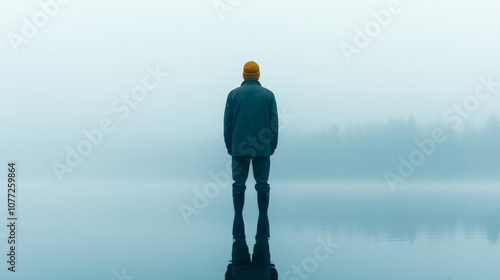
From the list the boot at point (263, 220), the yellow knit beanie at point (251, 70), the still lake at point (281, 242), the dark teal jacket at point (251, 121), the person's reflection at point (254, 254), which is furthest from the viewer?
the yellow knit beanie at point (251, 70)

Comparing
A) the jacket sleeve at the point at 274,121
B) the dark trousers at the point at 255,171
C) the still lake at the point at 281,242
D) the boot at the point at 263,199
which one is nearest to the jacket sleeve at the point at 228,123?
the dark trousers at the point at 255,171

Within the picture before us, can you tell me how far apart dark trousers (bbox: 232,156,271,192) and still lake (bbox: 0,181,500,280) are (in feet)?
1.40

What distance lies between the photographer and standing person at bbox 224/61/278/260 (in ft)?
26.7

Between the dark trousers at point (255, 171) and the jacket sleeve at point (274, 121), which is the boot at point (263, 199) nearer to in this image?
the dark trousers at point (255, 171)

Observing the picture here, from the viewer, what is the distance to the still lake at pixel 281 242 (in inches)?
198

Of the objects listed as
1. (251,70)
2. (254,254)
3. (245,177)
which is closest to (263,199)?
(245,177)

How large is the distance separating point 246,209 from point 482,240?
14.1ft

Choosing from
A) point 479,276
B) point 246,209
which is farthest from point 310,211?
point 479,276

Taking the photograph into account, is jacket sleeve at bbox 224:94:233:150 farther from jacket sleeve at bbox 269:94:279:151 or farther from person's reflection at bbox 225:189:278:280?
person's reflection at bbox 225:189:278:280

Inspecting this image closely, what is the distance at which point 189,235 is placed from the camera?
290 inches

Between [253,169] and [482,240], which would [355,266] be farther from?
[253,169]

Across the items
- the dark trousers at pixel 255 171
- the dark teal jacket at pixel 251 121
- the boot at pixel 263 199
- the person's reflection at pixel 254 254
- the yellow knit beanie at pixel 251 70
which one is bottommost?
the person's reflection at pixel 254 254

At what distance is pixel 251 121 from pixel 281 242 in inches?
75.1

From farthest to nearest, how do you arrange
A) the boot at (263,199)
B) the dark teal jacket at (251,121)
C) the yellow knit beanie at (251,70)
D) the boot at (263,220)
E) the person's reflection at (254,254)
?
the yellow knit beanie at (251,70), the boot at (263,199), the dark teal jacket at (251,121), the boot at (263,220), the person's reflection at (254,254)
